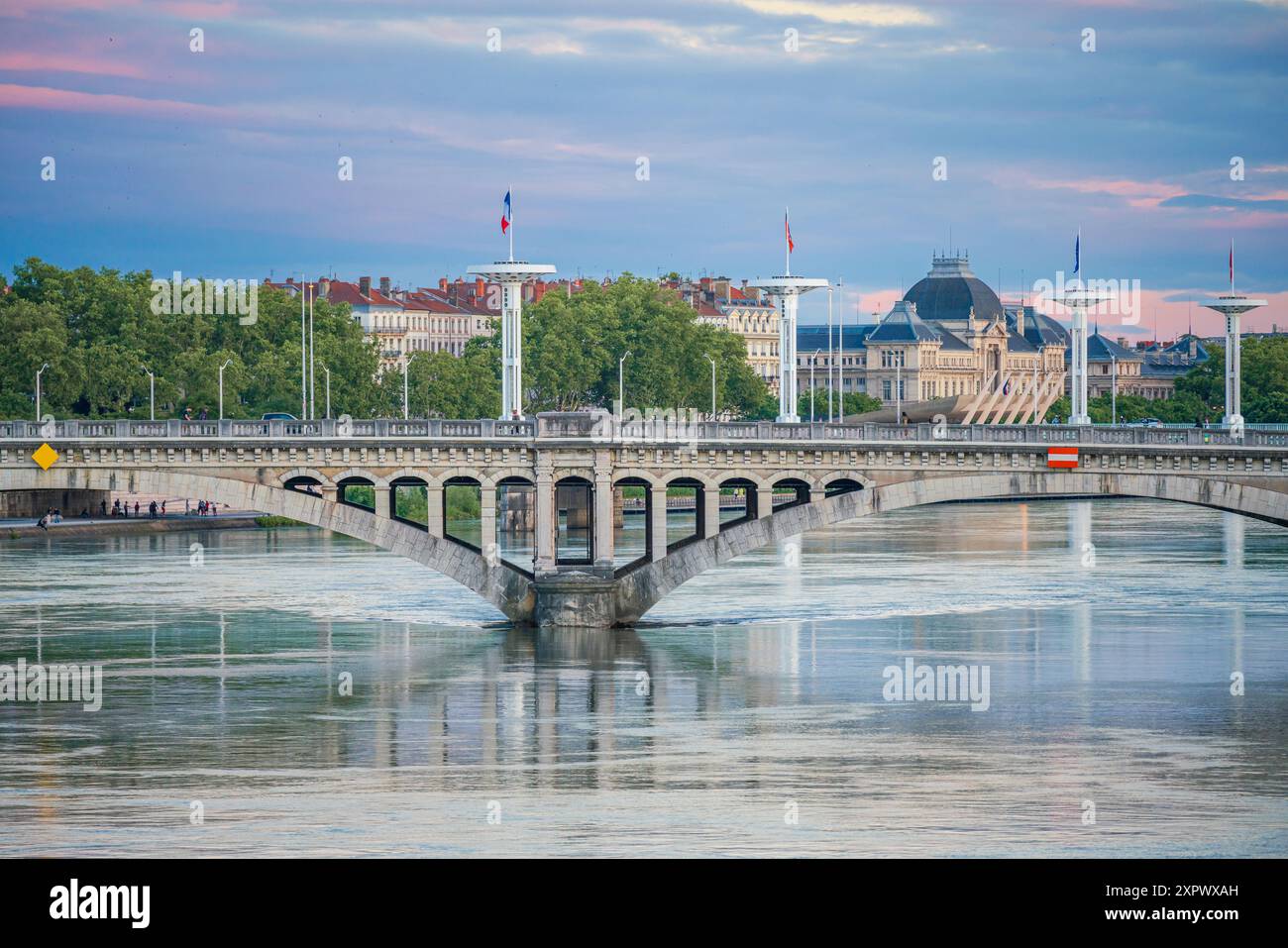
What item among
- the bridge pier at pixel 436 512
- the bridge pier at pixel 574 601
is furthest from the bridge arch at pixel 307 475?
the bridge pier at pixel 574 601

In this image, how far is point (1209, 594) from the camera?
261ft

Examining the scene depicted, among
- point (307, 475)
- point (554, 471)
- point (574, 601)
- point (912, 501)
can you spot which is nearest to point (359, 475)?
point (307, 475)

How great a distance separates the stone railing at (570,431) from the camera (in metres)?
67.5

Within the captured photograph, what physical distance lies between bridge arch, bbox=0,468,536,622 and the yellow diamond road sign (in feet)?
1.68

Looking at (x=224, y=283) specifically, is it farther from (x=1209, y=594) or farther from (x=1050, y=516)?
(x=1209, y=594)

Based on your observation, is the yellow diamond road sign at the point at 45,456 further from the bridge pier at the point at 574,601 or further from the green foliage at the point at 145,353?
the green foliage at the point at 145,353

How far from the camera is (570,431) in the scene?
69625mm

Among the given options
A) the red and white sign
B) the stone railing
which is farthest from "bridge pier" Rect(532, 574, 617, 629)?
the red and white sign

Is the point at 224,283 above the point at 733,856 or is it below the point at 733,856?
above

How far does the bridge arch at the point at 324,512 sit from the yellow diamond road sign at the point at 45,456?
0.51m

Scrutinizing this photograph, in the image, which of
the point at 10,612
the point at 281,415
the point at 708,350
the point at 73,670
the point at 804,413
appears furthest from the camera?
the point at 804,413

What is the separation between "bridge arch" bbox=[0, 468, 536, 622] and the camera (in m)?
68.3

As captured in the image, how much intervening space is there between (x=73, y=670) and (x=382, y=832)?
2152cm
